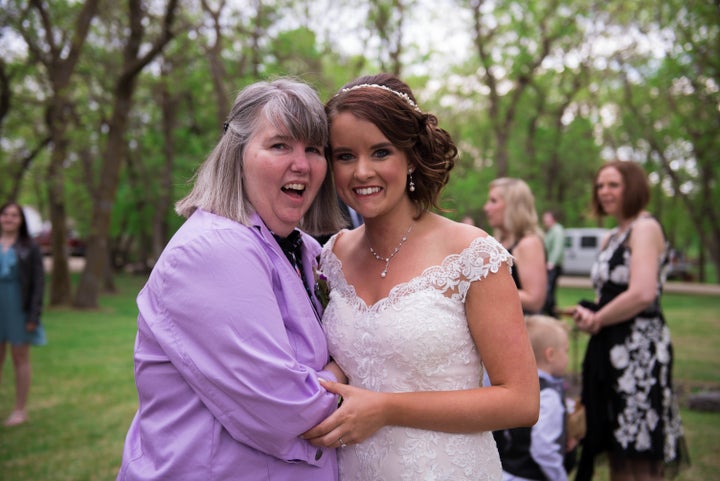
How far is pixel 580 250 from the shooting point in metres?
32.2

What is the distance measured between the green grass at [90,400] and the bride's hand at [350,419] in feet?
14.3

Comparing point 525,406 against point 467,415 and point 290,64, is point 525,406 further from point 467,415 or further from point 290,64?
point 290,64

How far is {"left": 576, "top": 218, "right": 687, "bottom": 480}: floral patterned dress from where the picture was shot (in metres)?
4.26

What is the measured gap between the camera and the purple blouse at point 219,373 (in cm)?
192

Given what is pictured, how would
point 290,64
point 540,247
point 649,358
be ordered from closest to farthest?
point 649,358, point 540,247, point 290,64

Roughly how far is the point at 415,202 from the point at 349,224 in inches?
30.7

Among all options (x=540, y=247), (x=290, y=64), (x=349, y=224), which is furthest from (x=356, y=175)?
(x=290, y=64)

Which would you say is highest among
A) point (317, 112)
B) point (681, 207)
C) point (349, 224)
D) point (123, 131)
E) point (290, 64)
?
point (290, 64)

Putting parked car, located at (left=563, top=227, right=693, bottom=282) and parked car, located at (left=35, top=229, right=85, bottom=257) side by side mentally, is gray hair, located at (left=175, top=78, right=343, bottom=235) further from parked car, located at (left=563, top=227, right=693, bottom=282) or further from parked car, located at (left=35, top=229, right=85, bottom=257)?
parked car, located at (left=35, top=229, right=85, bottom=257)

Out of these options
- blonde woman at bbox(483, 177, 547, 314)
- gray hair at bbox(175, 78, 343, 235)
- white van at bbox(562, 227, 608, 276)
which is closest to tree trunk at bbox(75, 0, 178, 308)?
blonde woman at bbox(483, 177, 547, 314)

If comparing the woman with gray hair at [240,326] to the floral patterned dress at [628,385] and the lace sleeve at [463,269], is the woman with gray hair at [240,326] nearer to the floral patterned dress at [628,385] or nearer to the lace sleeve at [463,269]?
the lace sleeve at [463,269]

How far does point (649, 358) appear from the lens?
14.1ft

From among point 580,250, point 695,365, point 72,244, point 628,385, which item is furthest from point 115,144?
point 72,244

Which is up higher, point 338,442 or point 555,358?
point 338,442
